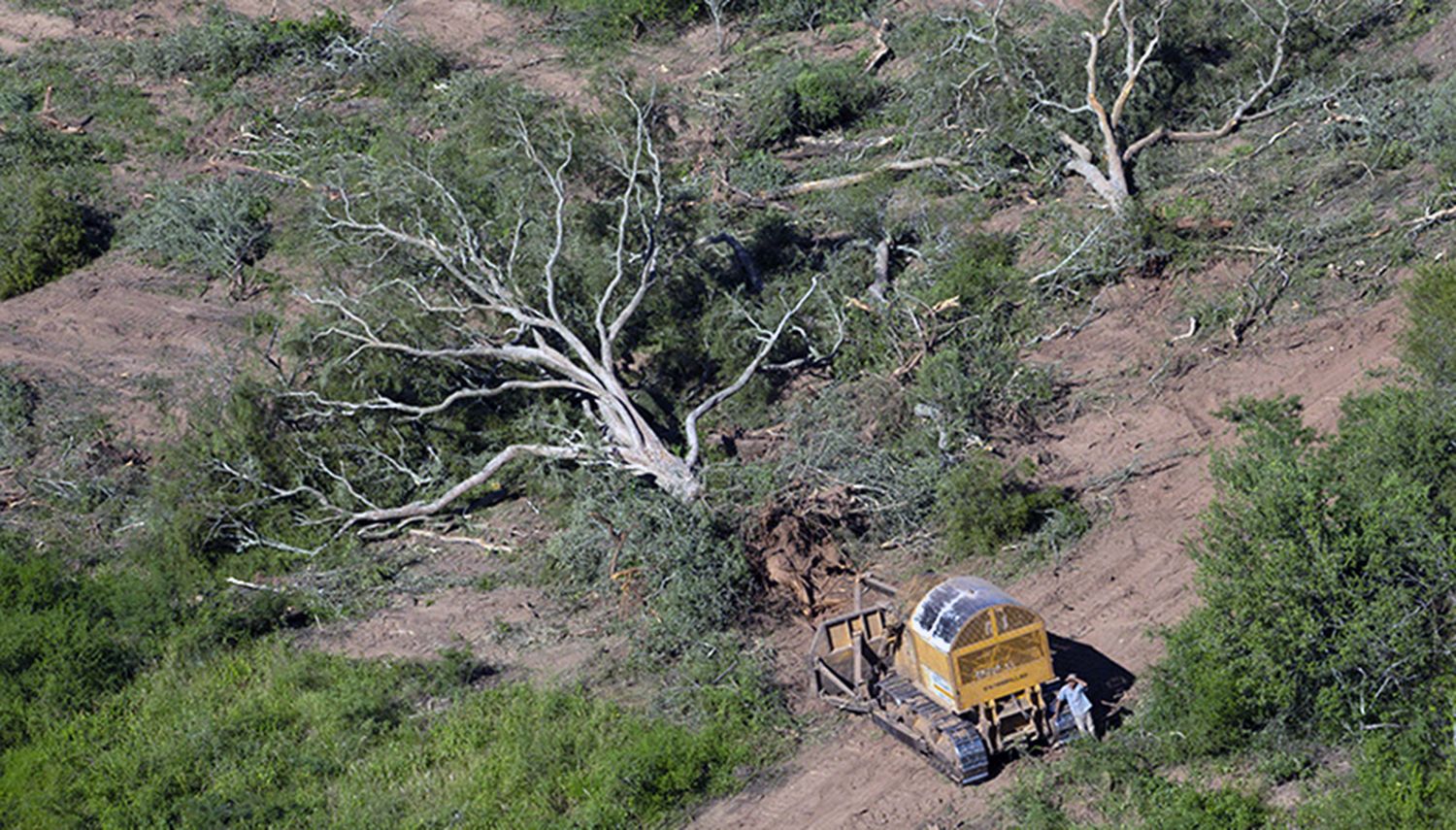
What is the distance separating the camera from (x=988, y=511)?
16.0m

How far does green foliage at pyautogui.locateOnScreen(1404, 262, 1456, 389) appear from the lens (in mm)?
15492

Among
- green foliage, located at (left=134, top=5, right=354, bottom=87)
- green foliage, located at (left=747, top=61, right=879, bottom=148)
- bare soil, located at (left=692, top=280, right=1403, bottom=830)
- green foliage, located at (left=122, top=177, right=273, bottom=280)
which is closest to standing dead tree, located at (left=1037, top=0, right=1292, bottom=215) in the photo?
bare soil, located at (left=692, top=280, right=1403, bottom=830)

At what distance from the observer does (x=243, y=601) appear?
17188 mm

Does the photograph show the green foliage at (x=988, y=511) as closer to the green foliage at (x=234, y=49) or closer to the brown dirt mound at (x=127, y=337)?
the brown dirt mound at (x=127, y=337)

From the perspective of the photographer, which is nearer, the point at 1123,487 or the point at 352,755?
the point at 352,755

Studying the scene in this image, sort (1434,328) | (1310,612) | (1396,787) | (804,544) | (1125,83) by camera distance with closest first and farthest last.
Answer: (1396,787)
(1310,612)
(1434,328)
(804,544)
(1125,83)

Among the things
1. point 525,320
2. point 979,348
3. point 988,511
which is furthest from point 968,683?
point 525,320

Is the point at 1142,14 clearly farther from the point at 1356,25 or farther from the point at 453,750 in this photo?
the point at 453,750

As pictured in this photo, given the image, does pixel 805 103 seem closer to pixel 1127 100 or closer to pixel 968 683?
pixel 1127 100

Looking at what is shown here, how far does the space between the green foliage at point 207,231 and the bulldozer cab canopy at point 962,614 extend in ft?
48.1

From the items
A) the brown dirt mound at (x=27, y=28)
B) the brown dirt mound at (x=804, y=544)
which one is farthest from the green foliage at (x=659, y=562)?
the brown dirt mound at (x=27, y=28)

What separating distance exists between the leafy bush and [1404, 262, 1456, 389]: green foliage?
19287 millimetres

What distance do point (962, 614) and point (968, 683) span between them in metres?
0.55

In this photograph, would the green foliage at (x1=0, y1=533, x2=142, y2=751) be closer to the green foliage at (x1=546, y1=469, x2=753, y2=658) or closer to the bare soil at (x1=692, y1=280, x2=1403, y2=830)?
the green foliage at (x1=546, y1=469, x2=753, y2=658)
